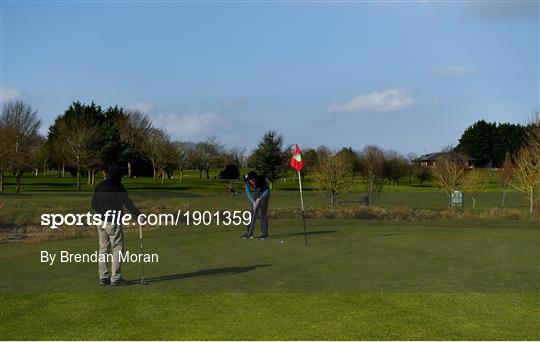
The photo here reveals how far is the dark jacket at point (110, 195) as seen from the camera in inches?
435

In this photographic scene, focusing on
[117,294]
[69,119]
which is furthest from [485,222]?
[69,119]

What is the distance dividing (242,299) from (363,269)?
12.2 feet

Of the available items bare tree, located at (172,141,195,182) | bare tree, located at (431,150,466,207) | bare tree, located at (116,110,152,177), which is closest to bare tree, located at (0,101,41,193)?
bare tree, located at (116,110,152,177)

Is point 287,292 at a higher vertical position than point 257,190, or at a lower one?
lower

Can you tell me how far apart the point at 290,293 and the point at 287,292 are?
3.7 inches

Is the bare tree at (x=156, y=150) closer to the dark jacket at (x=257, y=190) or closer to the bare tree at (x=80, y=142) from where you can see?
the bare tree at (x=80, y=142)

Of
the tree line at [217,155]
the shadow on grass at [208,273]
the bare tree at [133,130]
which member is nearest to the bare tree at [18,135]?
the tree line at [217,155]

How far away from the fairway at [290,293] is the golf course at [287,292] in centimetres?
3

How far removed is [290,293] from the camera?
10484 millimetres

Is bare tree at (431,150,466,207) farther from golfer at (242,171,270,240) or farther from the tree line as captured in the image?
golfer at (242,171,270,240)

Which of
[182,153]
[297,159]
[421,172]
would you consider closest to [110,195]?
[297,159]

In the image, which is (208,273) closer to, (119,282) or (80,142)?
(119,282)

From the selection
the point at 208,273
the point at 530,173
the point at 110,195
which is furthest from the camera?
the point at 530,173

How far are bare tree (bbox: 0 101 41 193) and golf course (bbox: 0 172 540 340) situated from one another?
4849 cm
